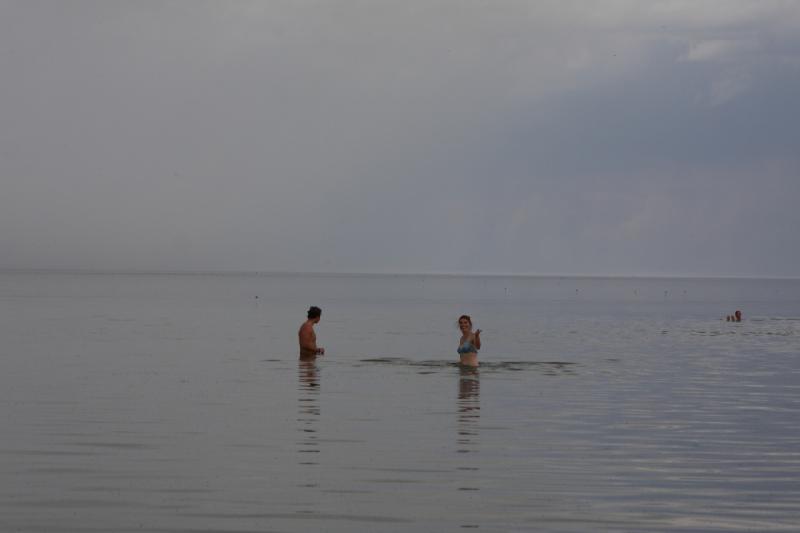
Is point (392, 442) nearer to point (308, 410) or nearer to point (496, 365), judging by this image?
point (308, 410)

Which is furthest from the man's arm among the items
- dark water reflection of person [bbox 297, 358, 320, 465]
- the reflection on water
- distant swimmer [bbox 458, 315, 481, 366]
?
distant swimmer [bbox 458, 315, 481, 366]

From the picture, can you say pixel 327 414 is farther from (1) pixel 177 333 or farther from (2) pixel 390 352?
(1) pixel 177 333

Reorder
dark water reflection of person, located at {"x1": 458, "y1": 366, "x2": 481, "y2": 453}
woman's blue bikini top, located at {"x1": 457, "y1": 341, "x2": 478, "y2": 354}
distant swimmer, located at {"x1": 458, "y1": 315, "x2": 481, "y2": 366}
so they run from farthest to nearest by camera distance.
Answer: woman's blue bikini top, located at {"x1": 457, "y1": 341, "x2": 478, "y2": 354}
distant swimmer, located at {"x1": 458, "y1": 315, "x2": 481, "y2": 366}
dark water reflection of person, located at {"x1": 458, "y1": 366, "x2": 481, "y2": 453}

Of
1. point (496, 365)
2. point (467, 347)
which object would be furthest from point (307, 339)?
point (496, 365)

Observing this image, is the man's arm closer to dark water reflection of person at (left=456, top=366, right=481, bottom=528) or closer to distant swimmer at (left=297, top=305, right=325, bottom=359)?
distant swimmer at (left=297, top=305, right=325, bottom=359)

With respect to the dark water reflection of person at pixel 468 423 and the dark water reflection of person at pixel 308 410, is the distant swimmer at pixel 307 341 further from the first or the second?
the dark water reflection of person at pixel 468 423

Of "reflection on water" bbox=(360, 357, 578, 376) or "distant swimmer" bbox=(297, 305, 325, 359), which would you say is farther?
"reflection on water" bbox=(360, 357, 578, 376)

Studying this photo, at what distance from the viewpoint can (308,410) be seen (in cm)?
2584

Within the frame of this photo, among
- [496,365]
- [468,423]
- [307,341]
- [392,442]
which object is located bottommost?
[392,442]

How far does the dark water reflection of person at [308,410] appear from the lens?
65.1 ft

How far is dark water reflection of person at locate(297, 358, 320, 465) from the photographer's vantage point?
19828 millimetres

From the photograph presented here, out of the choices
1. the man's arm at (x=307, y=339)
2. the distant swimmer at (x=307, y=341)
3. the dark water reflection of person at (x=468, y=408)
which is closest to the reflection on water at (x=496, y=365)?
the dark water reflection of person at (x=468, y=408)

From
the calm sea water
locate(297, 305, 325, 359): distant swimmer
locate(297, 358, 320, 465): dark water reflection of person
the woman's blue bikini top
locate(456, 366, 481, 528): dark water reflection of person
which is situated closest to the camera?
the calm sea water

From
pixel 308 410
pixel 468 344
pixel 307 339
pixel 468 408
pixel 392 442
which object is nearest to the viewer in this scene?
pixel 392 442
